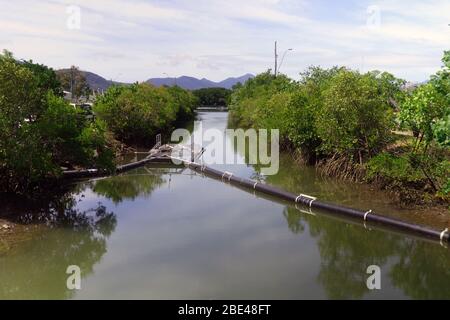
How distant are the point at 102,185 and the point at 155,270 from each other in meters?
11.5

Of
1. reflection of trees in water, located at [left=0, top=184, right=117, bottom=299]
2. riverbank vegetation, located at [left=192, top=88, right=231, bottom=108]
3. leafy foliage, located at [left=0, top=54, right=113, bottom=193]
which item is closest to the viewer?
reflection of trees in water, located at [left=0, top=184, right=117, bottom=299]

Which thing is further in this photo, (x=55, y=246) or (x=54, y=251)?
(x=55, y=246)

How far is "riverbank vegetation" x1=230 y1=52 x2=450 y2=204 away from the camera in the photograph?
1432 cm

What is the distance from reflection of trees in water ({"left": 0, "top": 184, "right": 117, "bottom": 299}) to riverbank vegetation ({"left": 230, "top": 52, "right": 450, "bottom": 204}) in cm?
925

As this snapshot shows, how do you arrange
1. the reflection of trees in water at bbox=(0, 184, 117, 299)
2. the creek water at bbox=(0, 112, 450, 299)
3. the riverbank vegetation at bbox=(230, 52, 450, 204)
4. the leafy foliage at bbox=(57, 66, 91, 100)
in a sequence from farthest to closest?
the leafy foliage at bbox=(57, 66, 91, 100) < the riverbank vegetation at bbox=(230, 52, 450, 204) < the reflection of trees in water at bbox=(0, 184, 117, 299) < the creek water at bbox=(0, 112, 450, 299)

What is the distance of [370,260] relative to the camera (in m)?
12.5

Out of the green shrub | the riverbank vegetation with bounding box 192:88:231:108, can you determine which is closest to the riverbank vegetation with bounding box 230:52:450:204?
the green shrub

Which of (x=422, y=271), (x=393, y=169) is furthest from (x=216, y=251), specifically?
(x=393, y=169)

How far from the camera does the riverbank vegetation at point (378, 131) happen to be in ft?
47.0

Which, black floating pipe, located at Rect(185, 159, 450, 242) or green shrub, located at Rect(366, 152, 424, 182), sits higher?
green shrub, located at Rect(366, 152, 424, 182)
